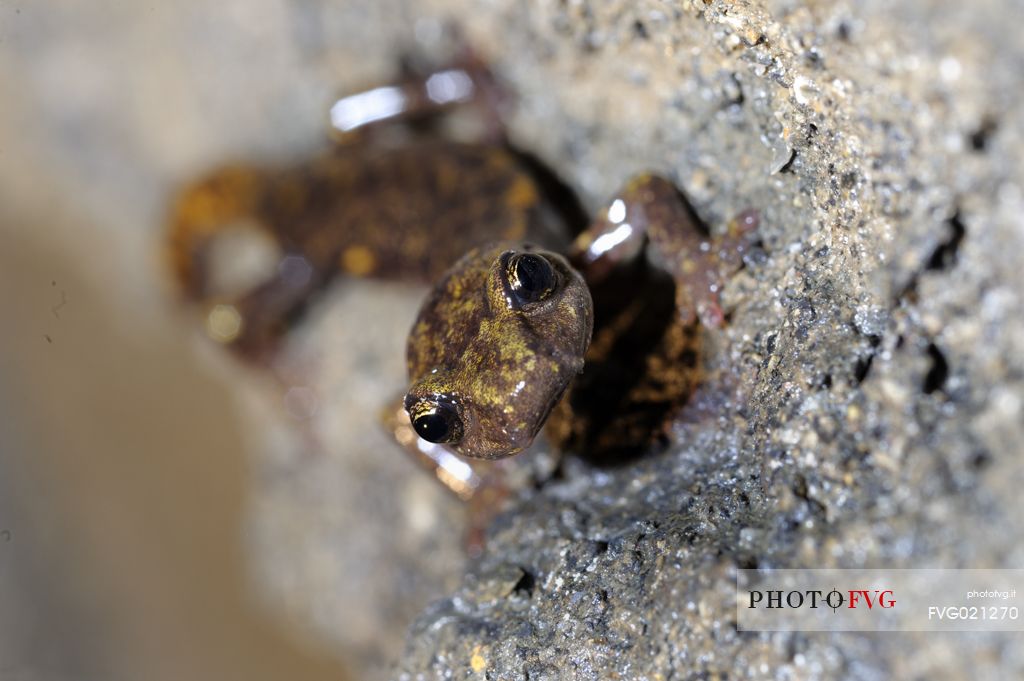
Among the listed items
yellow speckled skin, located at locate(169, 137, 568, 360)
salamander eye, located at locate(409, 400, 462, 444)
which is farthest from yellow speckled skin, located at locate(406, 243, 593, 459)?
yellow speckled skin, located at locate(169, 137, 568, 360)

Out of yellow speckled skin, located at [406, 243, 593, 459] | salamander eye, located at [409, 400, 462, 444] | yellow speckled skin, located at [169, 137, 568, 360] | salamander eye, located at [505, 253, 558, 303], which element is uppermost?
salamander eye, located at [505, 253, 558, 303]

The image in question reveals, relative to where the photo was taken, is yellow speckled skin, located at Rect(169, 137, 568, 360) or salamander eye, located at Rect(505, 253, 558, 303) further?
yellow speckled skin, located at Rect(169, 137, 568, 360)

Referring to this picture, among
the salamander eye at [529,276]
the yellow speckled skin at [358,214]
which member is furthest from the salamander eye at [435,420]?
the yellow speckled skin at [358,214]

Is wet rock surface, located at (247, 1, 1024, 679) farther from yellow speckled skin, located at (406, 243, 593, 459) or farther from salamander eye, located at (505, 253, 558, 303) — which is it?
salamander eye, located at (505, 253, 558, 303)

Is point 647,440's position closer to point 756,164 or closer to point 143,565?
point 756,164

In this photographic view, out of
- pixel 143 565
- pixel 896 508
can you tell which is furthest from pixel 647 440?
pixel 143 565
